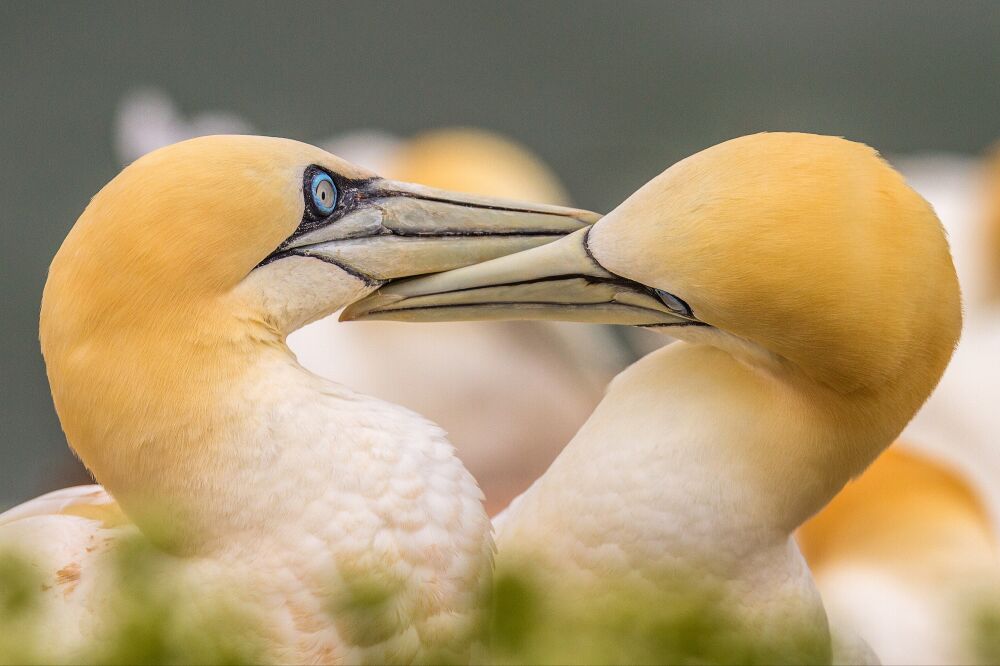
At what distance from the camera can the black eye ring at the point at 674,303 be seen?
1.67m

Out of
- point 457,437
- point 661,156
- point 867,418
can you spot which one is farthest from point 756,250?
point 661,156

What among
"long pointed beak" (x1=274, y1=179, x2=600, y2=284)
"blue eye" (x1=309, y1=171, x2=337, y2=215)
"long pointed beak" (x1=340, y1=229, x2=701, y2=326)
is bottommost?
"long pointed beak" (x1=340, y1=229, x2=701, y2=326)

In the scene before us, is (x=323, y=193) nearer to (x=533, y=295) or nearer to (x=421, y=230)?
(x=421, y=230)

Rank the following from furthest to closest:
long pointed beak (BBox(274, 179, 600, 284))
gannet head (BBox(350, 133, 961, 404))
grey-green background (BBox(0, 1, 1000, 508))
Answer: grey-green background (BBox(0, 1, 1000, 508))
long pointed beak (BBox(274, 179, 600, 284))
gannet head (BBox(350, 133, 961, 404))

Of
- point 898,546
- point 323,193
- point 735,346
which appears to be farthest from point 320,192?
point 898,546

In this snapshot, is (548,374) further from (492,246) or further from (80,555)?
(80,555)

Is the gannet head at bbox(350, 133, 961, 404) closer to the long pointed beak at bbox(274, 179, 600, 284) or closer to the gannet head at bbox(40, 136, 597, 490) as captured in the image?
the long pointed beak at bbox(274, 179, 600, 284)

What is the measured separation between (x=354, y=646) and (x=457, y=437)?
8.22 ft

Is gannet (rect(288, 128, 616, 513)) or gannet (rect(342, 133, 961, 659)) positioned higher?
gannet (rect(342, 133, 961, 659))

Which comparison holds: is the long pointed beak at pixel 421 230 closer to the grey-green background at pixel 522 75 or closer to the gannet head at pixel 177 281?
the gannet head at pixel 177 281

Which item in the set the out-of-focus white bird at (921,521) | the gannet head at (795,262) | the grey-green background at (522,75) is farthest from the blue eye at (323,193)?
the grey-green background at (522,75)

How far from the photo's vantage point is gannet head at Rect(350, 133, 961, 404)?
1531 mm

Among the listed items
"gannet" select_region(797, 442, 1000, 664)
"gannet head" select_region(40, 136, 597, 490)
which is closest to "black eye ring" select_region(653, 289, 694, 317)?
"gannet head" select_region(40, 136, 597, 490)

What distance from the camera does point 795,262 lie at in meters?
1.53
